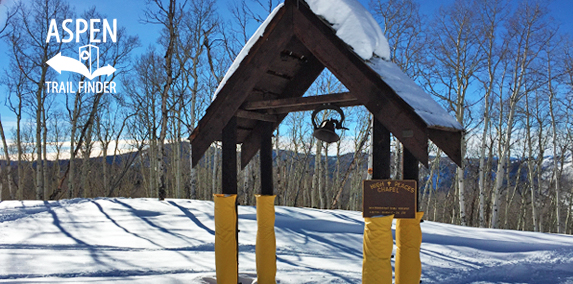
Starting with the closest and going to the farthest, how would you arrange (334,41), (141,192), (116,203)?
1. (334,41)
2. (116,203)
3. (141,192)

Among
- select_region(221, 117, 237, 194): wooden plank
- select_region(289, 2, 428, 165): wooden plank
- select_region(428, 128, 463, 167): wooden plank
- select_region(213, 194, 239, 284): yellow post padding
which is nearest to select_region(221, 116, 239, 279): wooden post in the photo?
select_region(221, 117, 237, 194): wooden plank

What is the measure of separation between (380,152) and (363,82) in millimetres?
654

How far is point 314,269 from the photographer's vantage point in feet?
19.4

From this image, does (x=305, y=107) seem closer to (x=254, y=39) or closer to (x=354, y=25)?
(x=254, y=39)

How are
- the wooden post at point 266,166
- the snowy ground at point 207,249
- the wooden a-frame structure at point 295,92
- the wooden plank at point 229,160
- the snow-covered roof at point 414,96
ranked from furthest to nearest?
1. the snowy ground at point 207,249
2. the wooden post at point 266,166
3. the wooden plank at point 229,160
4. the wooden a-frame structure at point 295,92
5. the snow-covered roof at point 414,96

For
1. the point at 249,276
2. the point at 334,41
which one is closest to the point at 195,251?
the point at 249,276

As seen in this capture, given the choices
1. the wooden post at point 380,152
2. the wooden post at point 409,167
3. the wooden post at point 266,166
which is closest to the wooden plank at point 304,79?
the wooden post at point 266,166

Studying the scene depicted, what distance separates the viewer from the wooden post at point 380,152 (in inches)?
126

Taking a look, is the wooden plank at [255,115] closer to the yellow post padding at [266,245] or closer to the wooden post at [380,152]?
the yellow post padding at [266,245]

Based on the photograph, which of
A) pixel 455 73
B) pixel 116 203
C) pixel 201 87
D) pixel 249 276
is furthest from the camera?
pixel 201 87

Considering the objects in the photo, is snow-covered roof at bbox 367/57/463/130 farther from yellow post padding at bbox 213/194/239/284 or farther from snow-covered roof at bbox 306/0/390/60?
yellow post padding at bbox 213/194/239/284

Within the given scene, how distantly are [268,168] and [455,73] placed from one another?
11.7 metres

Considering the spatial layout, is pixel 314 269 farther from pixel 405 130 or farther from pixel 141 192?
pixel 141 192

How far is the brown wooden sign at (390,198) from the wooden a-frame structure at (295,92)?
31 centimetres
